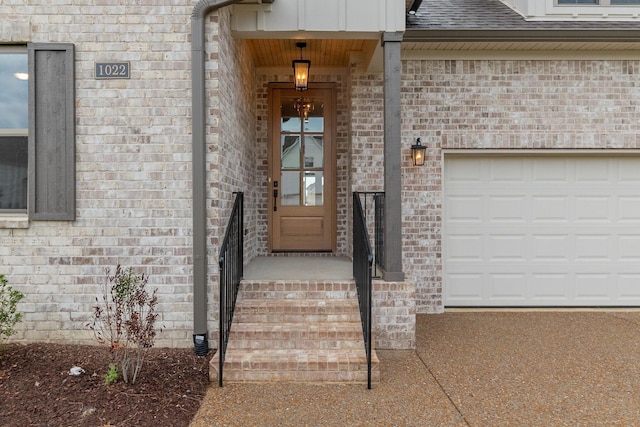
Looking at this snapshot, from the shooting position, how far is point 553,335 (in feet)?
13.8

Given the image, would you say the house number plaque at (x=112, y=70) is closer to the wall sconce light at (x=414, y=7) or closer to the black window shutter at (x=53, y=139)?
the black window shutter at (x=53, y=139)

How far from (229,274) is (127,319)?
1.01m

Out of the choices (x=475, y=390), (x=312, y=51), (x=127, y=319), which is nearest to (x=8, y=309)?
(x=127, y=319)

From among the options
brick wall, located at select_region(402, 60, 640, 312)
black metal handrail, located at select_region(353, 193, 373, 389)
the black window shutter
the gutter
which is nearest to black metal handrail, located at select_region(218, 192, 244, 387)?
black metal handrail, located at select_region(353, 193, 373, 389)

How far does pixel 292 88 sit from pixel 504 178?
3.09m

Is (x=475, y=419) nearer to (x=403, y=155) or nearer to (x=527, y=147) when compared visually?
(x=403, y=155)

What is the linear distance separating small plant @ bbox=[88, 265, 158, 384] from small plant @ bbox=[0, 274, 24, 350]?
1.88 feet

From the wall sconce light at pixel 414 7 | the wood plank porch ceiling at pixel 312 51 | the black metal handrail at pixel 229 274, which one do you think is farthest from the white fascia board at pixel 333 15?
the black metal handrail at pixel 229 274

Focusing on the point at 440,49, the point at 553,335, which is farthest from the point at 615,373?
the point at 440,49

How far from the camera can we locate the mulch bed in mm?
2543

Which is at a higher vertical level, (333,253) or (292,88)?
(292,88)

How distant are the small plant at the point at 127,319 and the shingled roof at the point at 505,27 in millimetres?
3997

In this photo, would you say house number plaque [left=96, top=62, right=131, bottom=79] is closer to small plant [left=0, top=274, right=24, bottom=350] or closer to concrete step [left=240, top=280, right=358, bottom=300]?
small plant [left=0, top=274, right=24, bottom=350]

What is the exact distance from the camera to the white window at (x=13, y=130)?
367 cm
